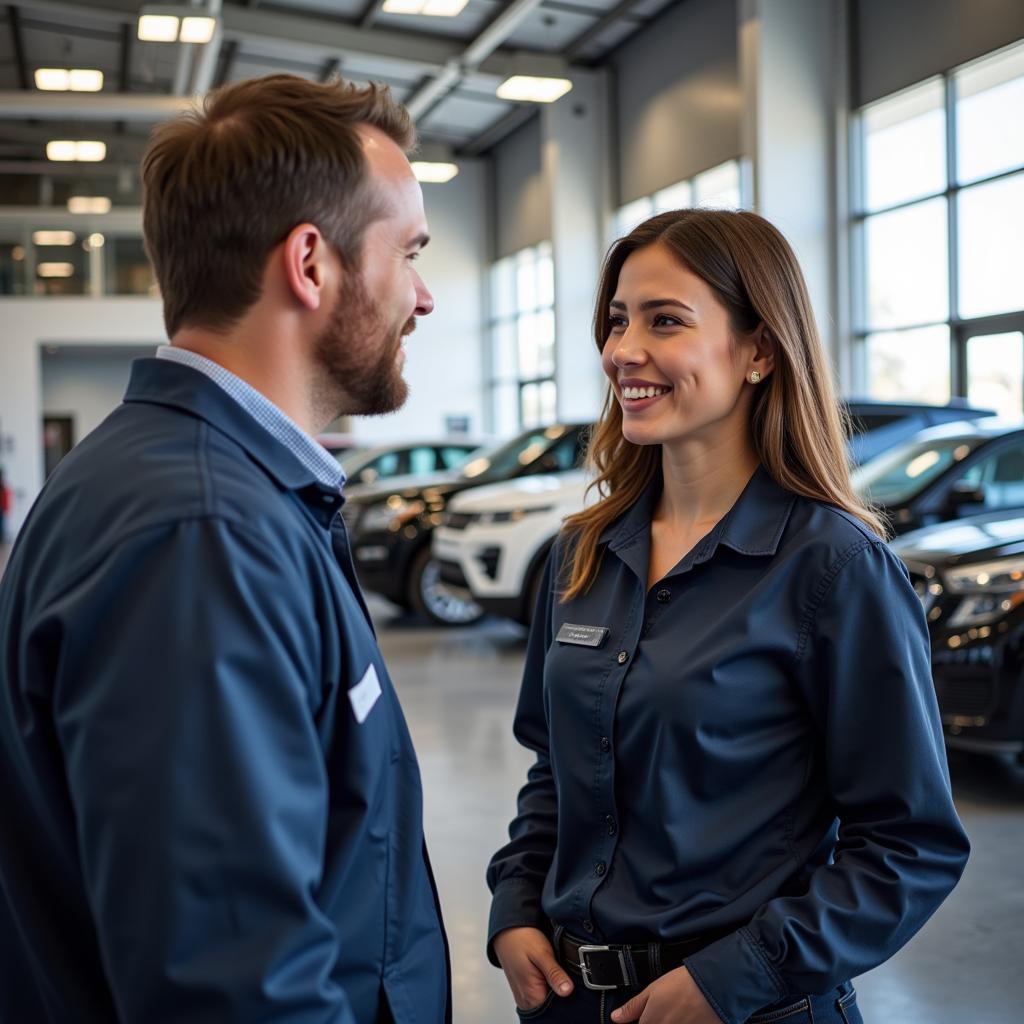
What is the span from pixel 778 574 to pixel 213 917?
3.02ft

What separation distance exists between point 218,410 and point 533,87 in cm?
1491

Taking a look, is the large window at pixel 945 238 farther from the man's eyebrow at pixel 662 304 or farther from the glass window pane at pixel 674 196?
the man's eyebrow at pixel 662 304

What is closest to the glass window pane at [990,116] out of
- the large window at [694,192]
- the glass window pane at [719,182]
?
the large window at [694,192]

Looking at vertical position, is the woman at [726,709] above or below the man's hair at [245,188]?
below

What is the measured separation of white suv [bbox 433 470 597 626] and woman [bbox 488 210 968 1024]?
652cm

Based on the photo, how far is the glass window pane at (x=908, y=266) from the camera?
12688 mm

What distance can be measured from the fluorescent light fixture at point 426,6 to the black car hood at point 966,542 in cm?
868

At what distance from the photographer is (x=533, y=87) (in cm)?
1526

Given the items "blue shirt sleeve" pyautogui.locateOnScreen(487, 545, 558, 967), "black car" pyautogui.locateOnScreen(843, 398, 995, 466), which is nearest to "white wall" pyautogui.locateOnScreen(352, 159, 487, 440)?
"black car" pyautogui.locateOnScreen(843, 398, 995, 466)

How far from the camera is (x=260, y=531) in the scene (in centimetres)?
114

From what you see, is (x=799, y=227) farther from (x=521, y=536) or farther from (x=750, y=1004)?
(x=750, y=1004)

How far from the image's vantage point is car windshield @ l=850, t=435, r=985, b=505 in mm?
6895

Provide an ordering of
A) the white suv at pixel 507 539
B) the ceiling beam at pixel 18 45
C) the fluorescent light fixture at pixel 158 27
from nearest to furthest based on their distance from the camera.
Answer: the white suv at pixel 507 539 → the fluorescent light fixture at pixel 158 27 → the ceiling beam at pixel 18 45

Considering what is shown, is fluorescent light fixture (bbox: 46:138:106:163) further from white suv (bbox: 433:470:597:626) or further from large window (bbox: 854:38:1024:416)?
white suv (bbox: 433:470:597:626)
